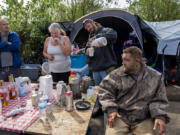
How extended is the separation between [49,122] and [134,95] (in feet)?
3.19

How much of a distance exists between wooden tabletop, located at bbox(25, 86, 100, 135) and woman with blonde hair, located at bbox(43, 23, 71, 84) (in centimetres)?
116

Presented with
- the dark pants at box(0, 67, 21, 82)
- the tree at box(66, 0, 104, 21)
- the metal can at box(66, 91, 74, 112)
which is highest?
the tree at box(66, 0, 104, 21)

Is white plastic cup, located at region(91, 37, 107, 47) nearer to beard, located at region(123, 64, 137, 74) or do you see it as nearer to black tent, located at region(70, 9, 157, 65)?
beard, located at region(123, 64, 137, 74)

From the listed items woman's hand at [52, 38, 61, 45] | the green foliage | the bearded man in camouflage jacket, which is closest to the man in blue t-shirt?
woman's hand at [52, 38, 61, 45]

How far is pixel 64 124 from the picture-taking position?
1.33 meters

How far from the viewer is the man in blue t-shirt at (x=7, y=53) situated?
2.49 meters

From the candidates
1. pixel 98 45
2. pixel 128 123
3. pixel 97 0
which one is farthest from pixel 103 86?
pixel 97 0

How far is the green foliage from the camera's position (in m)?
11.4

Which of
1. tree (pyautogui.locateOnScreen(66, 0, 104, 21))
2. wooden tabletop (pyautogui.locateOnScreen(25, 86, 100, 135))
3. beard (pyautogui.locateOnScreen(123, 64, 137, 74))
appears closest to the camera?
wooden tabletop (pyautogui.locateOnScreen(25, 86, 100, 135))

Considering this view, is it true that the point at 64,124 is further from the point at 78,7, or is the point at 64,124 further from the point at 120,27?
the point at 78,7

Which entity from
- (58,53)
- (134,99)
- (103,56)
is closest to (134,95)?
(134,99)

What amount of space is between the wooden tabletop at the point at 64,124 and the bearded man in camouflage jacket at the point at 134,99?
331 millimetres

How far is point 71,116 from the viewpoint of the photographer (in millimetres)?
1468

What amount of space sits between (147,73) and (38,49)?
5441 millimetres
